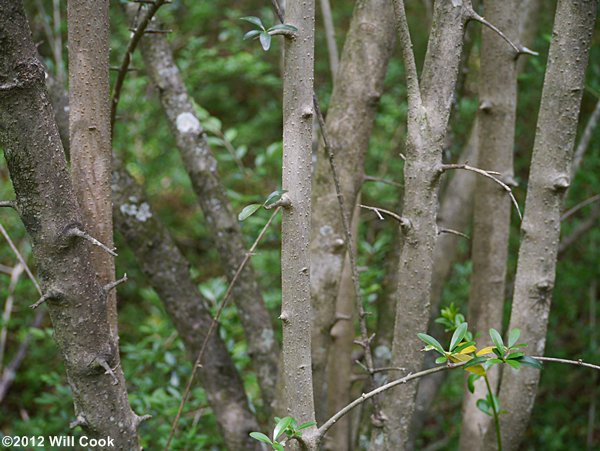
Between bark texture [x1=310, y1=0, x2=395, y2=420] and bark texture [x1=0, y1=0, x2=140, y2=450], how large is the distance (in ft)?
2.01

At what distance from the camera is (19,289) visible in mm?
3141

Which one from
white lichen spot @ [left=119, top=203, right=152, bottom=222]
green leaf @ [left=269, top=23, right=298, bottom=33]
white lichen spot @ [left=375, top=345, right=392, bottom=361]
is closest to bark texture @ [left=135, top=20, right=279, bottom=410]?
white lichen spot @ [left=119, top=203, right=152, bottom=222]

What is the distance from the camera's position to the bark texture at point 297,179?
1.19 m

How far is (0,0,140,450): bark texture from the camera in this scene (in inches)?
42.4

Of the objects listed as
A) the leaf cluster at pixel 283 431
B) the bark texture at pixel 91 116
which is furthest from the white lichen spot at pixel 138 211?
the leaf cluster at pixel 283 431

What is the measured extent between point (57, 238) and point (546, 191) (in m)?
1.09

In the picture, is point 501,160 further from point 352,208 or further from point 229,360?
point 229,360

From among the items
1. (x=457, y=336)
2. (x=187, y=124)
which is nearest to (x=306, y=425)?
(x=457, y=336)

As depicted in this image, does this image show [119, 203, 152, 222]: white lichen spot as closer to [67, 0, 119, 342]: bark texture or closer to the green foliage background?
the green foliage background

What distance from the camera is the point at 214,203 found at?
1.99 metres

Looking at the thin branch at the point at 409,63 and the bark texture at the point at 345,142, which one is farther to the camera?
the bark texture at the point at 345,142

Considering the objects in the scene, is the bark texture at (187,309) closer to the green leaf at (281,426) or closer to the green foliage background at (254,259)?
the green foliage background at (254,259)

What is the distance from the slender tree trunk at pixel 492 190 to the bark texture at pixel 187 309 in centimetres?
70

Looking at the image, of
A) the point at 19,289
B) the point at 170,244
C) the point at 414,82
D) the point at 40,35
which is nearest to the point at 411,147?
the point at 414,82
